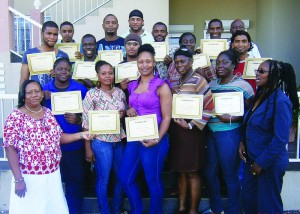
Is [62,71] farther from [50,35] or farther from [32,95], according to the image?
[50,35]

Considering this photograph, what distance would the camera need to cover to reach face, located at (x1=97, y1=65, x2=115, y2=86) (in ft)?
14.0

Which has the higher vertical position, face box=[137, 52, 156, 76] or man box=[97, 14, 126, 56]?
man box=[97, 14, 126, 56]

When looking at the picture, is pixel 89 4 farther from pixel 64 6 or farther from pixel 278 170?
pixel 278 170

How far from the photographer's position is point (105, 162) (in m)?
4.25

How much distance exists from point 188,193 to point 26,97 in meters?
2.13

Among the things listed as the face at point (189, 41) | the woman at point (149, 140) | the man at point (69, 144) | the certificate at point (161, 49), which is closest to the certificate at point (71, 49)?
the man at point (69, 144)

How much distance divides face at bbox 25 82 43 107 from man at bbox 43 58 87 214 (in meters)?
0.53

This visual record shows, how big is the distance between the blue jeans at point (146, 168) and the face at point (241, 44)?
5.25 feet

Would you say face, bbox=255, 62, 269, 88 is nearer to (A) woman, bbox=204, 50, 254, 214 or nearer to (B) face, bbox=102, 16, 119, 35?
(A) woman, bbox=204, 50, 254, 214

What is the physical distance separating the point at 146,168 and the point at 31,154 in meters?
1.18

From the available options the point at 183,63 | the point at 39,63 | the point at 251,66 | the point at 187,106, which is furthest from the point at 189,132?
the point at 39,63

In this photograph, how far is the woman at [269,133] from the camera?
3.46 meters

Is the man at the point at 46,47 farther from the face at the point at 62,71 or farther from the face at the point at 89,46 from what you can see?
the face at the point at 62,71

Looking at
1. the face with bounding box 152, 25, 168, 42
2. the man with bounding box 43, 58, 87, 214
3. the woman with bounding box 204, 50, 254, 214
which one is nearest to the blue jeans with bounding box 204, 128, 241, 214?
the woman with bounding box 204, 50, 254, 214
